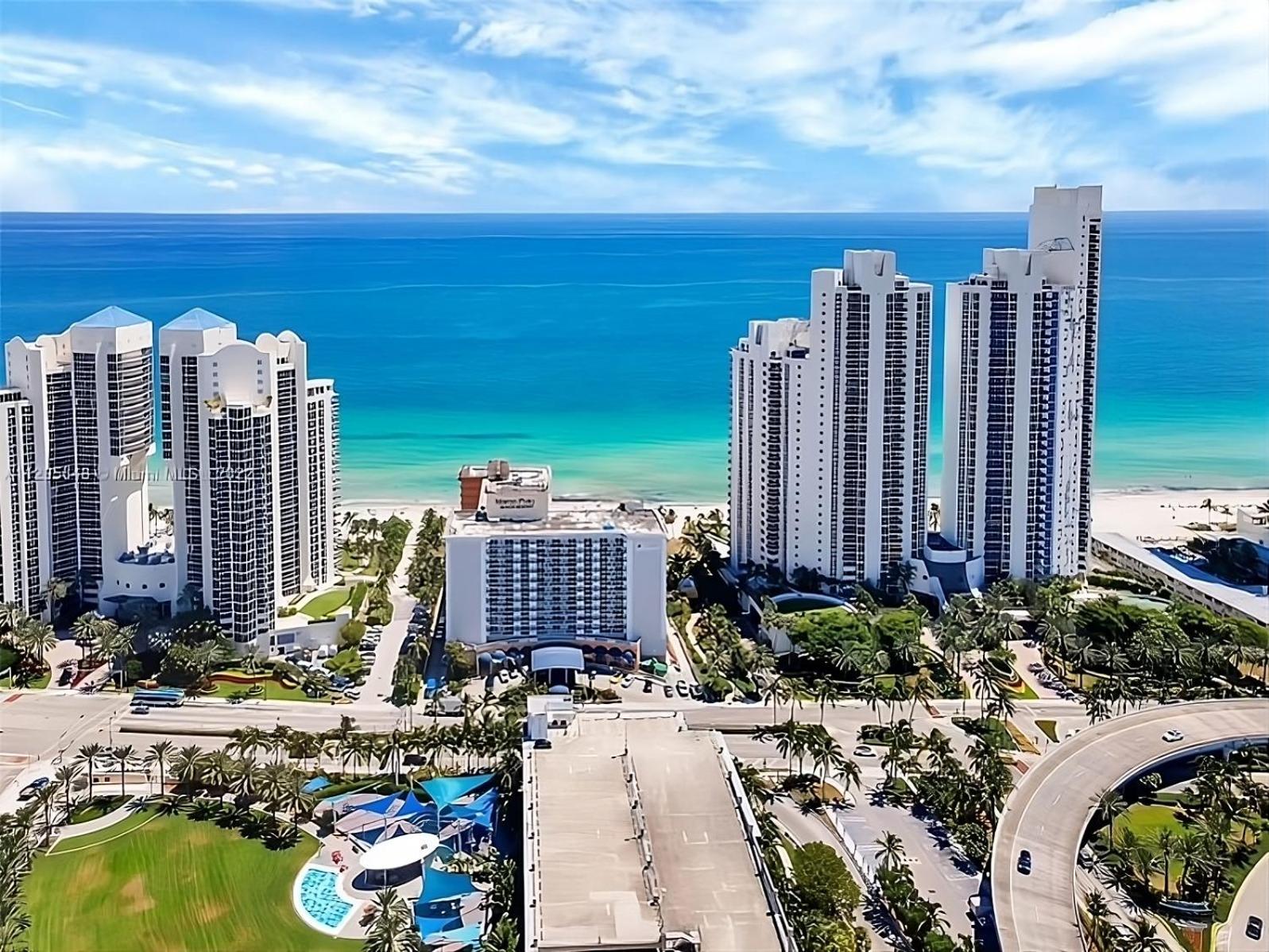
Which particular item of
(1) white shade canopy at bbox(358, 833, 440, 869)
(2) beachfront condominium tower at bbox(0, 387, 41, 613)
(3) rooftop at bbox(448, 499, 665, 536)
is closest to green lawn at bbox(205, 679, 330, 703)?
(3) rooftop at bbox(448, 499, 665, 536)

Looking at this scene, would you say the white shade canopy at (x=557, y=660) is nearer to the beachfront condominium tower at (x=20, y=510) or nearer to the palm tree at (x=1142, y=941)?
the beachfront condominium tower at (x=20, y=510)

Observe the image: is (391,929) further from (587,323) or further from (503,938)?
(587,323)

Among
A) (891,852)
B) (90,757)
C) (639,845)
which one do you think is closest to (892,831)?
(891,852)

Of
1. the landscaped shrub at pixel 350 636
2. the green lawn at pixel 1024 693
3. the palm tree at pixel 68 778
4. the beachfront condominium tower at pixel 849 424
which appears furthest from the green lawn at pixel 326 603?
the green lawn at pixel 1024 693

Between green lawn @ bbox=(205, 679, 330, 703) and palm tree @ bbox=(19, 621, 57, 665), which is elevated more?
palm tree @ bbox=(19, 621, 57, 665)

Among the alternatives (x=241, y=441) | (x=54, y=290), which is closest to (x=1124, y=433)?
(x=241, y=441)

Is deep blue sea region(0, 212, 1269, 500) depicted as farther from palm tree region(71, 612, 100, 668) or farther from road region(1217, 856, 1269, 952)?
road region(1217, 856, 1269, 952)
